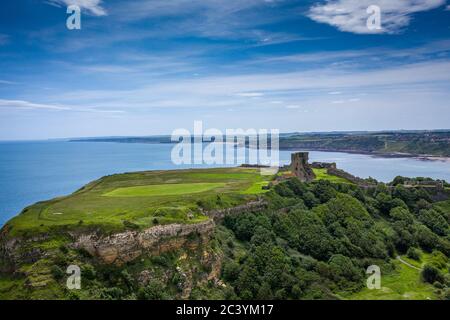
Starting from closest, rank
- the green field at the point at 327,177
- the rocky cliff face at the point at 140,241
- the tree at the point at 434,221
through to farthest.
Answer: the rocky cliff face at the point at 140,241
the tree at the point at 434,221
the green field at the point at 327,177

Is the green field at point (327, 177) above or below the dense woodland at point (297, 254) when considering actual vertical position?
above

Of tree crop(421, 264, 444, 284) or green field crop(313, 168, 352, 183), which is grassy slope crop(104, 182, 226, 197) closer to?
green field crop(313, 168, 352, 183)

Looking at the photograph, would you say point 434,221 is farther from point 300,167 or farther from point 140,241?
point 140,241

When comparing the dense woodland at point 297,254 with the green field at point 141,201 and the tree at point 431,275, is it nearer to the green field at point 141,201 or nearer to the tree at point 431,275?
the tree at point 431,275

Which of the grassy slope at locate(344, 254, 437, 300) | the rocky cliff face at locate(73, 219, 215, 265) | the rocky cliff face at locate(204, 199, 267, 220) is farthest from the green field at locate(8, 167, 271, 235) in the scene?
the grassy slope at locate(344, 254, 437, 300)

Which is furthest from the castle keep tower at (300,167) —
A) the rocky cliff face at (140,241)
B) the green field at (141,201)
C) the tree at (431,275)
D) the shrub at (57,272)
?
the shrub at (57,272)

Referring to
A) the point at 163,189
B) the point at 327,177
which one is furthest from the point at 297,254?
the point at 327,177
